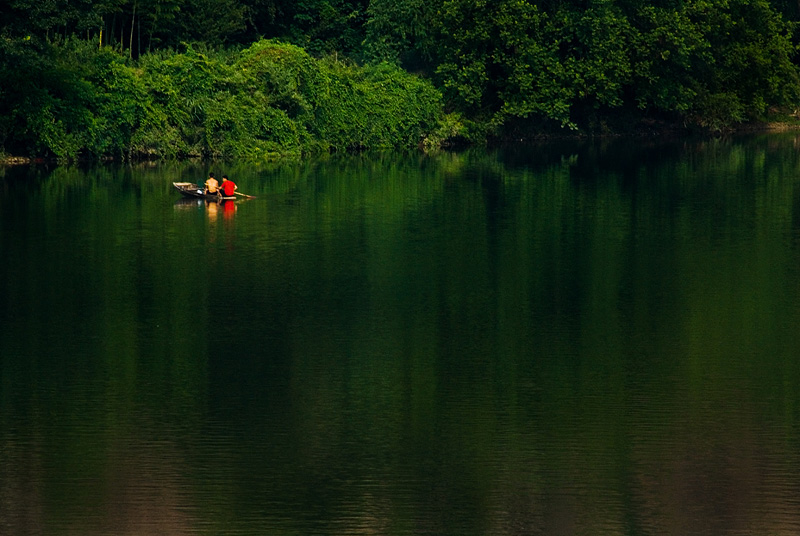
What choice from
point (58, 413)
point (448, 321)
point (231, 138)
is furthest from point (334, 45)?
point (58, 413)

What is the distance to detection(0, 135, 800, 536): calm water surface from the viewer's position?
572 inches

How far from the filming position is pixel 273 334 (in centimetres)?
2261

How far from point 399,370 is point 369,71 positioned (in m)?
46.6

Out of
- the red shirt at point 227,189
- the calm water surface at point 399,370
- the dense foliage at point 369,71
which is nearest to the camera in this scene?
the calm water surface at point 399,370

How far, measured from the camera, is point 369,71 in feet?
215

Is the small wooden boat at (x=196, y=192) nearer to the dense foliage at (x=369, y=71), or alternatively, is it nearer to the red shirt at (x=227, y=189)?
the red shirt at (x=227, y=189)

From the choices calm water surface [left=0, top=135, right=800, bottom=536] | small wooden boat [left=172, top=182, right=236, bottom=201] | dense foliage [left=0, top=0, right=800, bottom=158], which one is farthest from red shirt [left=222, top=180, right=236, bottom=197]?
dense foliage [left=0, top=0, right=800, bottom=158]

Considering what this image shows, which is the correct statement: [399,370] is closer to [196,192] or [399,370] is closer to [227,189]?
[227,189]

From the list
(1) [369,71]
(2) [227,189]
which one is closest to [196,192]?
(2) [227,189]

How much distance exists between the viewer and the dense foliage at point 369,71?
5462 centimetres

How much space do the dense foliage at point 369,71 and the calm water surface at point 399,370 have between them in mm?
16093

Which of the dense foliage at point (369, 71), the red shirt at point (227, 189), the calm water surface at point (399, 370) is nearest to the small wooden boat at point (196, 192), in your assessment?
the red shirt at point (227, 189)

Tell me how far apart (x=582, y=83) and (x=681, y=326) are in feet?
148

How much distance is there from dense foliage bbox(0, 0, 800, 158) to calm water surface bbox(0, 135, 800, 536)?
16093 mm
